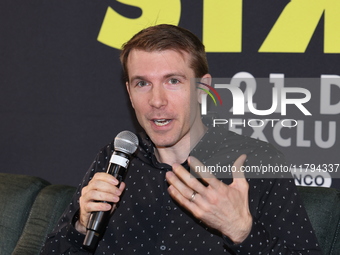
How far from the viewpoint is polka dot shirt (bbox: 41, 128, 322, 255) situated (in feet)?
5.67

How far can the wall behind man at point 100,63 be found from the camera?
8.07ft

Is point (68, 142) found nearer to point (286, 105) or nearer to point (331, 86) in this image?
point (286, 105)

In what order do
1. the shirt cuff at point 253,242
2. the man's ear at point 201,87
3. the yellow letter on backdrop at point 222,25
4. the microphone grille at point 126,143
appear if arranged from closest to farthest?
the shirt cuff at point 253,242
the microphone grille at point 126,143
the man's ear at point 201,87
the yellow letter on backdrop at point 222,25

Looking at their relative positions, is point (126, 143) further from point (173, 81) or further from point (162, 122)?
point (173, 81)

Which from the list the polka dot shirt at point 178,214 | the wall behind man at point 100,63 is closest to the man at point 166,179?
the polka dot shirt at point 178,214

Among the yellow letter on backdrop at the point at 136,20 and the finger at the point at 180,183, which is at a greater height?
the yellow letter on backdrop at the point at 136,20

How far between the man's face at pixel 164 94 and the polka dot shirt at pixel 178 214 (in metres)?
0.15

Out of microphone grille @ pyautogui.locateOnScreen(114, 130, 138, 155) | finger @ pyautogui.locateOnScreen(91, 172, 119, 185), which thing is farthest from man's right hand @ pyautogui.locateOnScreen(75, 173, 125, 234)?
microphone grille @ pyautogui.locateOnScreen(114, 130, 138, 155)

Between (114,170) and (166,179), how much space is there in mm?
296

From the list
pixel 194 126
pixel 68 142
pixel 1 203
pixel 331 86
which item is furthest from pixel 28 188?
pixel 331 86

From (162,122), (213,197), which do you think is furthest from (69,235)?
(213,197)

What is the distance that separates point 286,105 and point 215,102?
0.32 metres

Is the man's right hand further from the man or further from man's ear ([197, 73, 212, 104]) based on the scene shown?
man's ear ([197, 73, 212, 104])

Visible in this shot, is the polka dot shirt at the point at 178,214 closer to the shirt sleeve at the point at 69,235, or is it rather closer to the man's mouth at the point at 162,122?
the shirt sleeve at the point at 69,235
